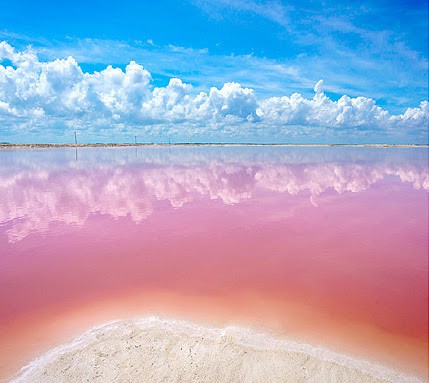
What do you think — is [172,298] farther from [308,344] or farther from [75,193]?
[75,193]

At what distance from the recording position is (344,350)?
5227 millimetres

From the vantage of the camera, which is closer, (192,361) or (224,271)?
(192,361)

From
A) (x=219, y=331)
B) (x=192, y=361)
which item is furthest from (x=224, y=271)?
(x=192, y=361)

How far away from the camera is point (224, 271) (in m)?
8.27

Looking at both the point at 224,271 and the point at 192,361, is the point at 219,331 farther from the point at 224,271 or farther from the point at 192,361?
the point at 224,271

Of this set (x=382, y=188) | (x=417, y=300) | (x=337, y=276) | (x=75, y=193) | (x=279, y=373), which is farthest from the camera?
(x=382, y=188)

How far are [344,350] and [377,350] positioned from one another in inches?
22.7

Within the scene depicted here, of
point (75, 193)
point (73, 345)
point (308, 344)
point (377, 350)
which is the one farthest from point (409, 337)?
point (75, 193)

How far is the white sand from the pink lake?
0.38 meters

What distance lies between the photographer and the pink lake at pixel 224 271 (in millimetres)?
5809

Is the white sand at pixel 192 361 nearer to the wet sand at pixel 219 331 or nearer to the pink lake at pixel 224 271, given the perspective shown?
the wet sand at pixel 219 331

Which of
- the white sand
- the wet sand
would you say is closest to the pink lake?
the wet sand

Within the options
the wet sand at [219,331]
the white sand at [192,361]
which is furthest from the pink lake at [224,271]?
the white sand at [192,361]

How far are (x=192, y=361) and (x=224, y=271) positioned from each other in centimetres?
351
